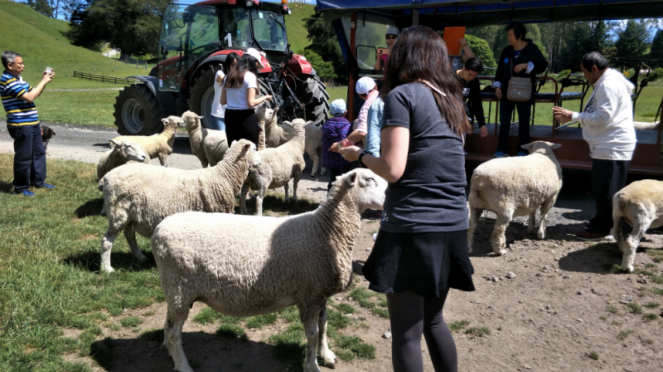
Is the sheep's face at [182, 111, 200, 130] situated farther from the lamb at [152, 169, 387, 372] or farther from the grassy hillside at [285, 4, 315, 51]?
the grassy hillside at [285, 4, 315, 51]

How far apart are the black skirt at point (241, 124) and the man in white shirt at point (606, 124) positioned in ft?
10.9

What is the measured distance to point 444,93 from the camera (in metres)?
2.25

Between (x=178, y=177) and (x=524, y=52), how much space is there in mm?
5016

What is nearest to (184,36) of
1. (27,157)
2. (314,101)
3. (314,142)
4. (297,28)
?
(314,101)

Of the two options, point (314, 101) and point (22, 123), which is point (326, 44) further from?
point (22, 123)

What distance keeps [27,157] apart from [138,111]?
4955 millimetres

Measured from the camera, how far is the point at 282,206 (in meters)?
6.99

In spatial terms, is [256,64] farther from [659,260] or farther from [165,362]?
[659,260]

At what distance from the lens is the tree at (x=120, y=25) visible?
67600 mm

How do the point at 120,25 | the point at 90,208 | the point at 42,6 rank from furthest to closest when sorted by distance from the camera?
the point at 42,6, the point at 120,25, the point at 90,208

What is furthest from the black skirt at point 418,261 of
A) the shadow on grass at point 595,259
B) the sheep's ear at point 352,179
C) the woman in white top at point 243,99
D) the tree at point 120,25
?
the tree at point 120,25

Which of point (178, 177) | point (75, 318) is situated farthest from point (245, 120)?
point (75, 318)

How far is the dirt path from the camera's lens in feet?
11.1

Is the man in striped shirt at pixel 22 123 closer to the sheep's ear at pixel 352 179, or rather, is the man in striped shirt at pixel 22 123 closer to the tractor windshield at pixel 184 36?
the tractor windshield at pixel 184 36
